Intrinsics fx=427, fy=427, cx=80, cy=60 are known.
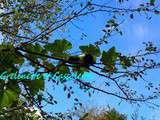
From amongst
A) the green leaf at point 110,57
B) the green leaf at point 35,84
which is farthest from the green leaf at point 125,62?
the green leaf at point 35,84

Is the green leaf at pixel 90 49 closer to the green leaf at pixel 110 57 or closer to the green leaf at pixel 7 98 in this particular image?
the green leaf at pixel 110 57

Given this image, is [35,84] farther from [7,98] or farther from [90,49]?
[90,49]

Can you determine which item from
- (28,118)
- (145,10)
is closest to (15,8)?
(145,10)

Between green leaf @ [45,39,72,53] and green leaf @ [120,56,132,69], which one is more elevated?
green leaf @ [45,39,72,53]

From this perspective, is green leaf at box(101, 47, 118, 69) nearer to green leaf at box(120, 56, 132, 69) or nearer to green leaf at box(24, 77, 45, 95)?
green leaf at box(120, 56, 132, 69)

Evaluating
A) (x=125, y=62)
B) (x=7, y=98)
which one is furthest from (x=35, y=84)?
(x=125, y=62)

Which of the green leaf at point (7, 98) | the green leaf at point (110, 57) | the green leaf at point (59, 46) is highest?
the green leaf at point (59, 46)

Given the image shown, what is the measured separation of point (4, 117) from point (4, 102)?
6.23ft

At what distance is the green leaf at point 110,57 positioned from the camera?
182cm

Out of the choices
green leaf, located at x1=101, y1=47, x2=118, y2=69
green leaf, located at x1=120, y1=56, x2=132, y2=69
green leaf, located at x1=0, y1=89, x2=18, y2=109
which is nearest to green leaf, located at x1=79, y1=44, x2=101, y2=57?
green leaf, located at x1=101, y1=47, x2=118, y2=69

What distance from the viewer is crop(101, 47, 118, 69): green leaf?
1823 mm

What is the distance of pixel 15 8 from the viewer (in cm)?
1062

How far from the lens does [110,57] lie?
A: 6.00ft

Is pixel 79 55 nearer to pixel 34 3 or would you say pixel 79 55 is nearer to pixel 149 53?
pixel 149 53
